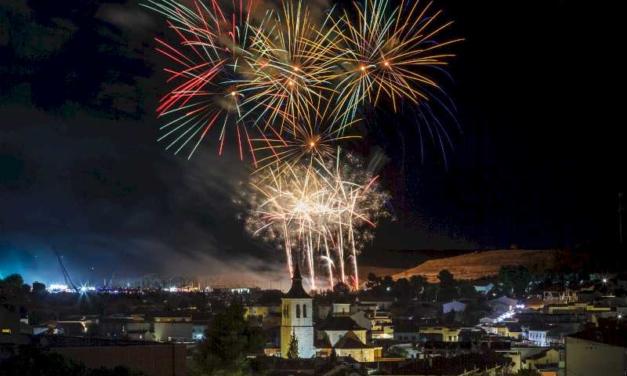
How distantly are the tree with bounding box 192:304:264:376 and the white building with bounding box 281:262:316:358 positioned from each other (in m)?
16.5

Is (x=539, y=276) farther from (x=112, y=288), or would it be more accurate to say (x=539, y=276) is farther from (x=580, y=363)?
(x=580, y=363)

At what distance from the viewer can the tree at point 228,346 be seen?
20.0 metres

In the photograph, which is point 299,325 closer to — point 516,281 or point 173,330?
point 173,330

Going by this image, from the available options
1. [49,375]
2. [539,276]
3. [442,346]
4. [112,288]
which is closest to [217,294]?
[112,288]

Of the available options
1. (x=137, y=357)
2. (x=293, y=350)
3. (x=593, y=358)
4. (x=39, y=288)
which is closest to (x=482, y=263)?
(x=39, y=288)

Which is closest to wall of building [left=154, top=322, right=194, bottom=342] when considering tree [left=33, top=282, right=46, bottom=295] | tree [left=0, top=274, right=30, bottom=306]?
tree [left=0, top=274, right=30, bottom=306]

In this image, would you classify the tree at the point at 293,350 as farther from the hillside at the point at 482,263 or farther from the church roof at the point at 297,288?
the hillside at the point at 482,263

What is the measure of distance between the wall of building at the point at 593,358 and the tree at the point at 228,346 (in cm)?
783

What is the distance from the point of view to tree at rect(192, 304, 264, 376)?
20.0m

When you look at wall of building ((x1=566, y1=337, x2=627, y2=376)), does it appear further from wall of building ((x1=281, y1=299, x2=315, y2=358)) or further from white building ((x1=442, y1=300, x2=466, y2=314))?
white building ((x1=442, y1=300, x2=466, y2=314))

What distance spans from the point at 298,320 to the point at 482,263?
66.3 meters

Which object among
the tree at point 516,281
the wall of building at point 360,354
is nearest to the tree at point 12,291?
the wall of building at point 360,354

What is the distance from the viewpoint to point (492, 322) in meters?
55.4

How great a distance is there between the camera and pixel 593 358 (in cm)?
2483
